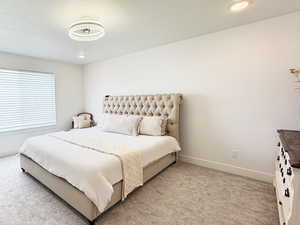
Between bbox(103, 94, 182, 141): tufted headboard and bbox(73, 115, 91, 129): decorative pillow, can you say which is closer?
bbox(103, 94, 182, 141): tufted headboard

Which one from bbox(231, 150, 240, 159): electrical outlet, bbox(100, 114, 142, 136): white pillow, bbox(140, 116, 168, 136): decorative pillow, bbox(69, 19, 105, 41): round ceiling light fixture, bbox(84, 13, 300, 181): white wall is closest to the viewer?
bbox(69, 19, 105, 41): round ceiling light fixture

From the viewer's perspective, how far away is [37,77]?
412cm

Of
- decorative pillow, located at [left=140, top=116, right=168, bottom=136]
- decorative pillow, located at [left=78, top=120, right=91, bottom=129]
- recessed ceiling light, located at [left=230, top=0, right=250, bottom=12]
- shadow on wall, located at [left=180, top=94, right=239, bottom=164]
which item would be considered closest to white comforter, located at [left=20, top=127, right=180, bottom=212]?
decorative pillow, located at [left=140, top=116, right=168, bottom=136]

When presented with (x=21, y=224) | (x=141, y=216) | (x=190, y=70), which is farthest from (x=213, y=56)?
(x=21, y=224)

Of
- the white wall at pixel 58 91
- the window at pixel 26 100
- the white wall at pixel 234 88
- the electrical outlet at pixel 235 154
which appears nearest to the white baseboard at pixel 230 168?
the white wall at pixel 234 88

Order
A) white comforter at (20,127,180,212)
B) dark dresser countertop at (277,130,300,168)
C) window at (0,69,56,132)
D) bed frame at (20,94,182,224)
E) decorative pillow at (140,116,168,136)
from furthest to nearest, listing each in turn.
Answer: window at (0,69,56,132) → decorative pillow at (140,116,168,136) → bed frame at (20,94,182,224) → white comforter at (20,127,180,212) → dark dresser countertop at (277,130,300,168)

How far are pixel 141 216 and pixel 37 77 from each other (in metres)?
4.32

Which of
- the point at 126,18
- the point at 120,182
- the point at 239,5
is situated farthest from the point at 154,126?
the point at 239,5

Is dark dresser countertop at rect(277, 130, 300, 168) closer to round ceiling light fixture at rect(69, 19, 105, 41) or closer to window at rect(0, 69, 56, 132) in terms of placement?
round ceiling light fixture at rect(69, 19, 105, 41)

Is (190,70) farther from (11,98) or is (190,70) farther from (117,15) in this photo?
(11,98)

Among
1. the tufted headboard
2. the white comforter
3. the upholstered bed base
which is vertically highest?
the tufted headboard

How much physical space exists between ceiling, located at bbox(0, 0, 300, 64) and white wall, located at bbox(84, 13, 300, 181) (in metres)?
0.26

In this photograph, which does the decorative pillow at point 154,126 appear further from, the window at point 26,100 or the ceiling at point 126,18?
the window at point 26,100

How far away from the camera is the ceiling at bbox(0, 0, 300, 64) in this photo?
1881 millimetres
